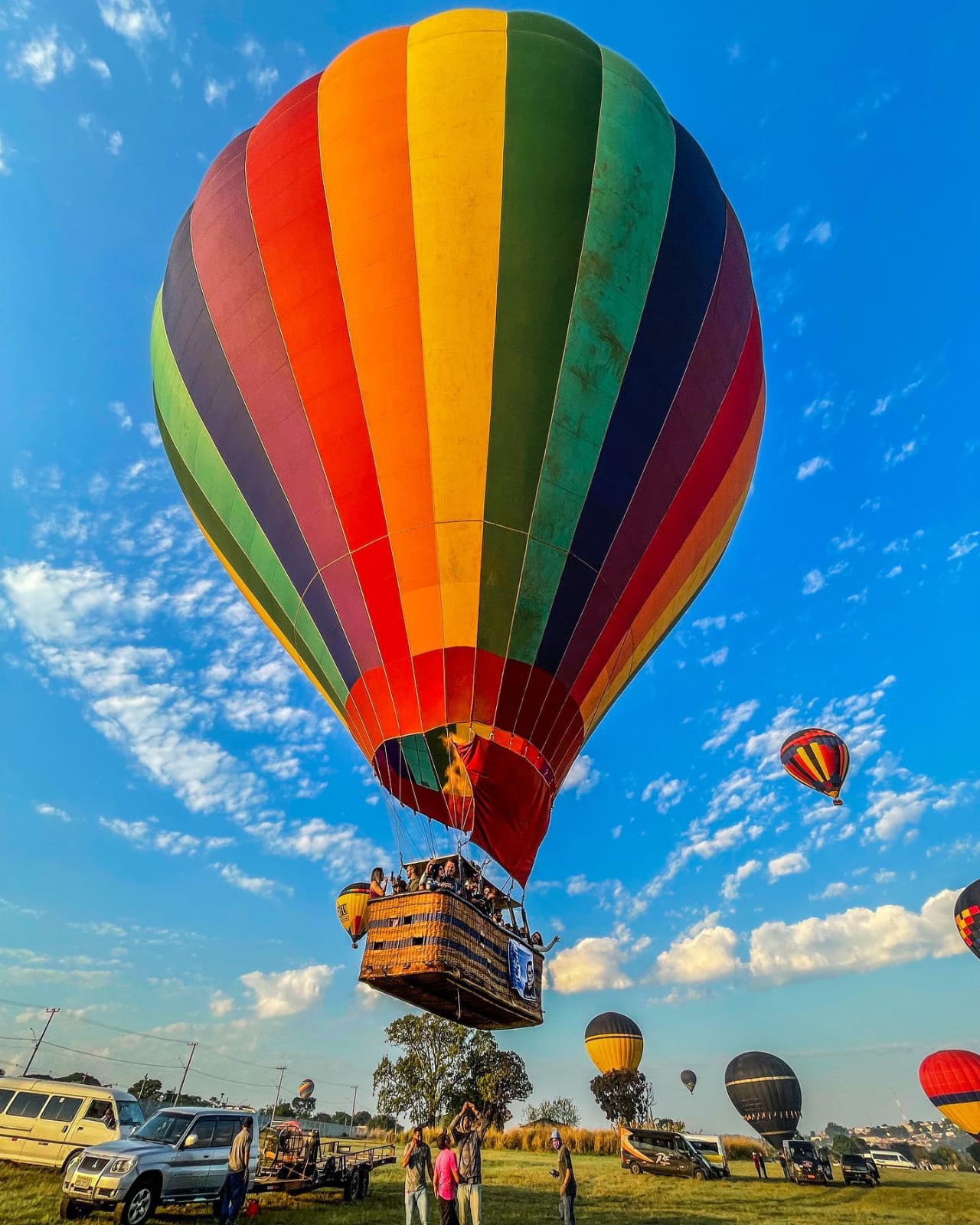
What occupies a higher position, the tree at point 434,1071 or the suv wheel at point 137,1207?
the tree at point 434,1071

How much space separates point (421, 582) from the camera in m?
10.1

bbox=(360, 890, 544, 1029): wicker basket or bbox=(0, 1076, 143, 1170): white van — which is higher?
bbox=(360, 890, 544, 1029): wicker basket

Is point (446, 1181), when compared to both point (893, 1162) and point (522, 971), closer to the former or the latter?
point (522, 971)

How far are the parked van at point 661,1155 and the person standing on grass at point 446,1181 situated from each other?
1416cm

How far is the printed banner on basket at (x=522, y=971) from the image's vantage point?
8461 mm

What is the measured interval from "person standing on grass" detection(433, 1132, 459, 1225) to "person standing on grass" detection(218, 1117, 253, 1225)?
2026mm

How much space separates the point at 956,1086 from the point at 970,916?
6.98 m

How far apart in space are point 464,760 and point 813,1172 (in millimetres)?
19020

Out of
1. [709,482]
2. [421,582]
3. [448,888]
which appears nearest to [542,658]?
[421,582]

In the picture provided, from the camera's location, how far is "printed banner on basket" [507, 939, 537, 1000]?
333 inches

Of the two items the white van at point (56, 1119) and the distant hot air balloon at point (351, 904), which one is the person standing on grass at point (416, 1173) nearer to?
the white van at point (56, 1119)

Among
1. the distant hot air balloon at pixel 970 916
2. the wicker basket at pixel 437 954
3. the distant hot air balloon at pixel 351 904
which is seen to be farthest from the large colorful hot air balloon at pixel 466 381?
the distant hot air balloon at pixel 970 916

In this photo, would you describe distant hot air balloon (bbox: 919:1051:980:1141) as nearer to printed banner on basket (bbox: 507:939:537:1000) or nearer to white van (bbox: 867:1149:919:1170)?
white van (bbox: 867:1149:919:1170)

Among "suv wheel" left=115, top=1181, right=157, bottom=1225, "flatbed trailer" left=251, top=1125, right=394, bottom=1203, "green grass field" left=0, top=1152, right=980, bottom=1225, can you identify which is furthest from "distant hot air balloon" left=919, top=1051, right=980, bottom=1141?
"suv wheel" left=115, top=1181, right=157, bottom=1225
